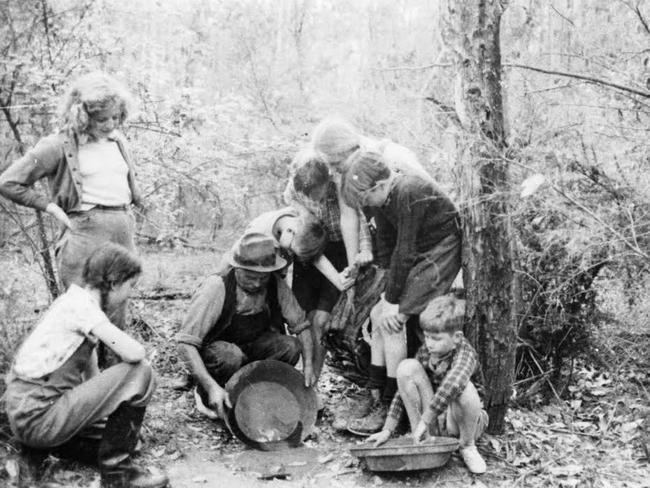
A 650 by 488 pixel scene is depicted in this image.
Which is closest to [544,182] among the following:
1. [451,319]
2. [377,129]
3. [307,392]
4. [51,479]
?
[451,319]

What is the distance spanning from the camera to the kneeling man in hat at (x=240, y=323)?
4.30 metres

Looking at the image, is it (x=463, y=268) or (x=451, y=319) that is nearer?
(x=451, y=319)

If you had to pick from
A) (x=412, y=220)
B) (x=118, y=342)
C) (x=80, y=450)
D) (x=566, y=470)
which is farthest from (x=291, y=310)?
(x=566, y=470)

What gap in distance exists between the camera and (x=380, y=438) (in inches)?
159

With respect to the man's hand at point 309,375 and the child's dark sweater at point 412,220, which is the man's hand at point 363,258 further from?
the man's hand at point 309,375

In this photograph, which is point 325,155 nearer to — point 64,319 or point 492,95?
point 492,95

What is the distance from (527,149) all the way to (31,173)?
3.01 meters

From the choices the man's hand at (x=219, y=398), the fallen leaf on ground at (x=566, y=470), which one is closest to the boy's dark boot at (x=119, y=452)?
the man's hand at (x=219, y=398)

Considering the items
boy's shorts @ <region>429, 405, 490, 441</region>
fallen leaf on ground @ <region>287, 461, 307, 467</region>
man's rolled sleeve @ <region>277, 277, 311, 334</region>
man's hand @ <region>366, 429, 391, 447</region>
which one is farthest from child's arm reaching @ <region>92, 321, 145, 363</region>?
boy's shorts @ <region>429, 405, 490, 441</region>

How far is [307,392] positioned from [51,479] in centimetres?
167

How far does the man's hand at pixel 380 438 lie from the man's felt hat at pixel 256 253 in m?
1.21

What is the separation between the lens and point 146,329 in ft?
20.0

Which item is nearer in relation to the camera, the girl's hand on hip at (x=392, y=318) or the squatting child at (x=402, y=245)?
the squatting child at (x=402, y=245)

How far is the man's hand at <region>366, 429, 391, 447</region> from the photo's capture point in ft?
13.2
